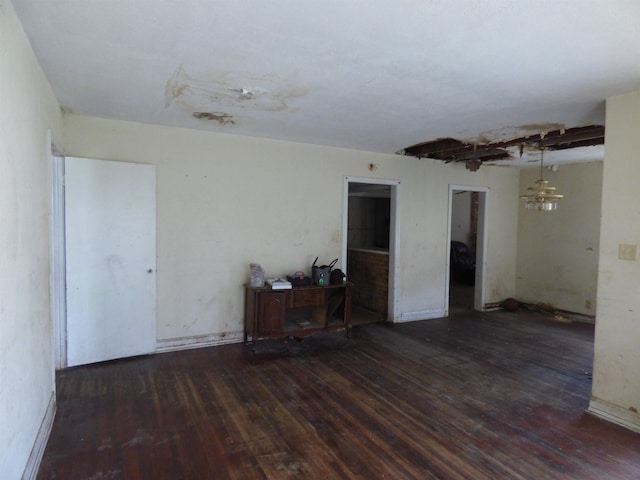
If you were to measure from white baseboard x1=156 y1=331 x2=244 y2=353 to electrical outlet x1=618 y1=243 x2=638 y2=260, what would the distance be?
12.3 feet

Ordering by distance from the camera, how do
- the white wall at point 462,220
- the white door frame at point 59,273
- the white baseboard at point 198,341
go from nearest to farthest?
1. the white door frame at point 59,273
2. the white baseboard at point 198,341
3. the white wall at point 462,220

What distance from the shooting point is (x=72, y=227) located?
357 cm

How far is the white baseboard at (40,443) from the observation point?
2.03m

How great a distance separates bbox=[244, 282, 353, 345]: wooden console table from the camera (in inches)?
165

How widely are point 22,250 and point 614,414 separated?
4.05 meters

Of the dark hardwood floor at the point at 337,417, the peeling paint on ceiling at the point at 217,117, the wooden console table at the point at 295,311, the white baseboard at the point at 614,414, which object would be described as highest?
the peeling paint on ceiling at the point at 217,117

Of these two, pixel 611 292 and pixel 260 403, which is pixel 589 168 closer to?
pixel 611 292

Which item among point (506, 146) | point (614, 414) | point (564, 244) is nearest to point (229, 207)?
point (506, 146)

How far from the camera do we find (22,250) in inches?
76.8

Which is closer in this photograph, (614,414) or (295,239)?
(614,414)

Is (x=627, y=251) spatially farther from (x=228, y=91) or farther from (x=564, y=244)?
(x=564, y=244)

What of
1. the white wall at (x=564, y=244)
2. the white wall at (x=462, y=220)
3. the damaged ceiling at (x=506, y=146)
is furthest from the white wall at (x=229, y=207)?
the white wall at (x=462, y=220)

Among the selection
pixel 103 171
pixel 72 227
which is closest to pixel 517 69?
pixel 103 171

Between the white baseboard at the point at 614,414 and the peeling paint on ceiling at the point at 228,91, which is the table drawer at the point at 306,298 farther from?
the white baseboard at the point at 614,414
